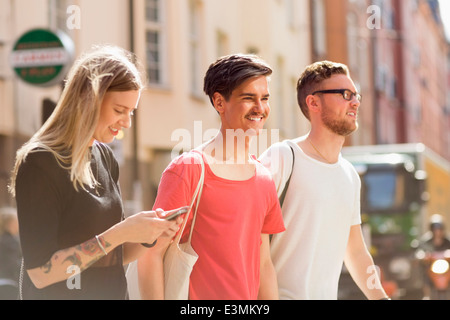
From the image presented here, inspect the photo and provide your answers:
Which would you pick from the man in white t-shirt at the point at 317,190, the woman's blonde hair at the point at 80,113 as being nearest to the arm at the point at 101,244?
the woman's blonde hair at the point at 80,113

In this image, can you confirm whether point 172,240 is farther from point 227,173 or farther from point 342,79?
point 342,79

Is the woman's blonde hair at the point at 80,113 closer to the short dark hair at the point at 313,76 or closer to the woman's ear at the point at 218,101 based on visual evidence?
the woman's ear at the point at 218,101

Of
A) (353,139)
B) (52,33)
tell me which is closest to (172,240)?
(52,33)

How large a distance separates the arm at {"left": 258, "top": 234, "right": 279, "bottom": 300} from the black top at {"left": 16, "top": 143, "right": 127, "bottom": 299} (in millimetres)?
474

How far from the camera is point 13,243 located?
7.67m

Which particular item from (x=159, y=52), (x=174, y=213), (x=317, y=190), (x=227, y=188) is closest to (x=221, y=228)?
(x=227, y=188)

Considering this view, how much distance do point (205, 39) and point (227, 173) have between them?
11.1 meters

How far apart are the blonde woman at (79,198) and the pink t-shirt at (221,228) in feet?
0.70

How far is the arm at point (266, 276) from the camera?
295 centimetres

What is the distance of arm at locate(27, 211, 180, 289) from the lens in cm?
240

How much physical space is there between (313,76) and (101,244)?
1.13 metres

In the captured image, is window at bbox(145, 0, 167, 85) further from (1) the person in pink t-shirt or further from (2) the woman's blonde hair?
(2) the woman's blonde hair

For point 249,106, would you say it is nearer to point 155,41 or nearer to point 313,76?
point 313,76

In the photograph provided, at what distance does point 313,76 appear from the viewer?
328 centimetres
